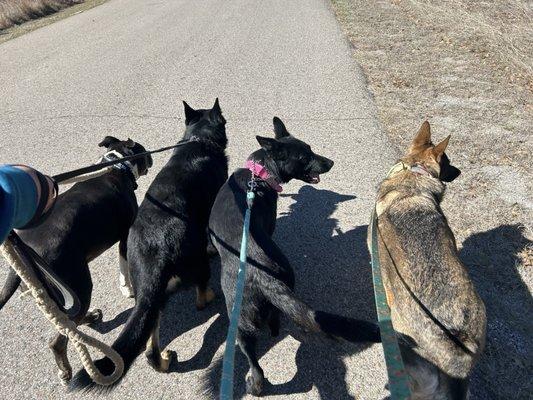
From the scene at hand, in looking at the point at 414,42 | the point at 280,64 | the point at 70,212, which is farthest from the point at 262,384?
the point at 414,42

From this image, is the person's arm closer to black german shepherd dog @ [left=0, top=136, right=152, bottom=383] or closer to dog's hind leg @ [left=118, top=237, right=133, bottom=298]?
black german shepherd dog @ [left=0, top=136, right=152, bottom=383]

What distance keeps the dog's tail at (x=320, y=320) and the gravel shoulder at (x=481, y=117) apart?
1.13m

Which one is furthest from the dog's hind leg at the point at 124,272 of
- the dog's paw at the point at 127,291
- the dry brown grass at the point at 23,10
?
the dry brown grass at the point at 23,10

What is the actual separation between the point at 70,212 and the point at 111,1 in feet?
63.6

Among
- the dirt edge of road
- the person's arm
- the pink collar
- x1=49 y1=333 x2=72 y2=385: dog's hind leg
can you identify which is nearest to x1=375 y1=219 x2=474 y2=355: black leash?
the pink collar

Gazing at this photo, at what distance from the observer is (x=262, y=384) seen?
299cm

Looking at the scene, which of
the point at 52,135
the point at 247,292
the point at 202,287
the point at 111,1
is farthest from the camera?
the point at 111,1

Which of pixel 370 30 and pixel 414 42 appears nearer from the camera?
pixel 414 42

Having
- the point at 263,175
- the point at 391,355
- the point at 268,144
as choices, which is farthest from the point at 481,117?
the point at 391,355

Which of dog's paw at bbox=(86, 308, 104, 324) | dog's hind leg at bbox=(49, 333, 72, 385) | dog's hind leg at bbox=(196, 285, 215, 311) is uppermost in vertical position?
dog's hind leg at bbox=(49, 333, 72, 385)

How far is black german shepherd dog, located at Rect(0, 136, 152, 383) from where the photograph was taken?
3.02 meters

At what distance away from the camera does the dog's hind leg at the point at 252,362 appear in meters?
2.92

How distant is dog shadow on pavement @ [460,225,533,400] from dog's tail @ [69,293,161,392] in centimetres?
228

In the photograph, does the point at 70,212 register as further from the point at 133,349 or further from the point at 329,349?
the point at 329,349
